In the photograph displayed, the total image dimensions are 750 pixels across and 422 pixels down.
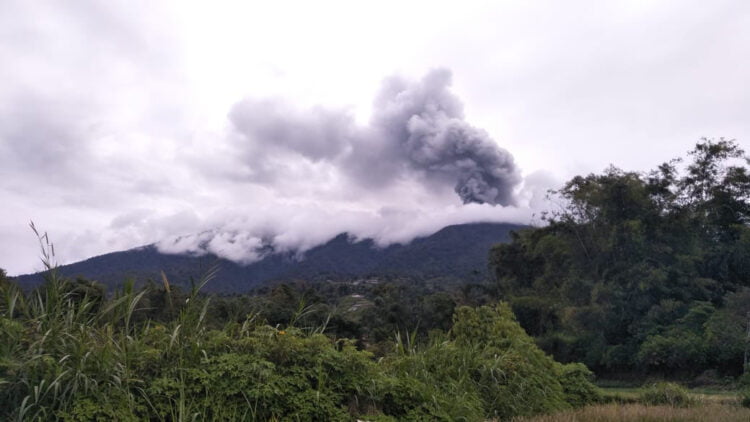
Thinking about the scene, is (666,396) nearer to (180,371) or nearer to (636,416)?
(636,416)

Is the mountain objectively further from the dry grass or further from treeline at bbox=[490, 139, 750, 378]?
the dry grass

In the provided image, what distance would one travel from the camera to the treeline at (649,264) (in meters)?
27.1

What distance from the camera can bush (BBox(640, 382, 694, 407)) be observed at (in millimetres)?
9789

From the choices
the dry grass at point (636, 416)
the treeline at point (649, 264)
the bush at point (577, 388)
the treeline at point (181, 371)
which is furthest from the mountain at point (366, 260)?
the treeline at point (181, 371)

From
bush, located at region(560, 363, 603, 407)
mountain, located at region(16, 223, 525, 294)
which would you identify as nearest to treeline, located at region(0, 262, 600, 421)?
bush, located at region(560, 363, 603, 407)

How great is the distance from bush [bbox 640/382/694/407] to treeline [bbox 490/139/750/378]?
52.7 ft

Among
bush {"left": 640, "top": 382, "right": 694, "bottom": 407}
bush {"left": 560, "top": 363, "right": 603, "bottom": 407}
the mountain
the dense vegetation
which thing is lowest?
bush {"left": 640, "top": 382, "right": 694, "bottom": 407}

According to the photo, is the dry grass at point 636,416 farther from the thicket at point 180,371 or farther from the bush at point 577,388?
the bush at point 577,388

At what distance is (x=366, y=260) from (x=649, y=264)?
11156 centimetres

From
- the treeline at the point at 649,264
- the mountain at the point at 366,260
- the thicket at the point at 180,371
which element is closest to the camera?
the thicket at the point at 180,371

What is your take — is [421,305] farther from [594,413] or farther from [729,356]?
[594,413]

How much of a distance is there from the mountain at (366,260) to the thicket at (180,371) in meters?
65.5

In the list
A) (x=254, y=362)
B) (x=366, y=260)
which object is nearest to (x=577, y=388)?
(x=254, y=362)

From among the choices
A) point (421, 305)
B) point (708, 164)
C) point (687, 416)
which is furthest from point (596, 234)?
point (687, 416)
